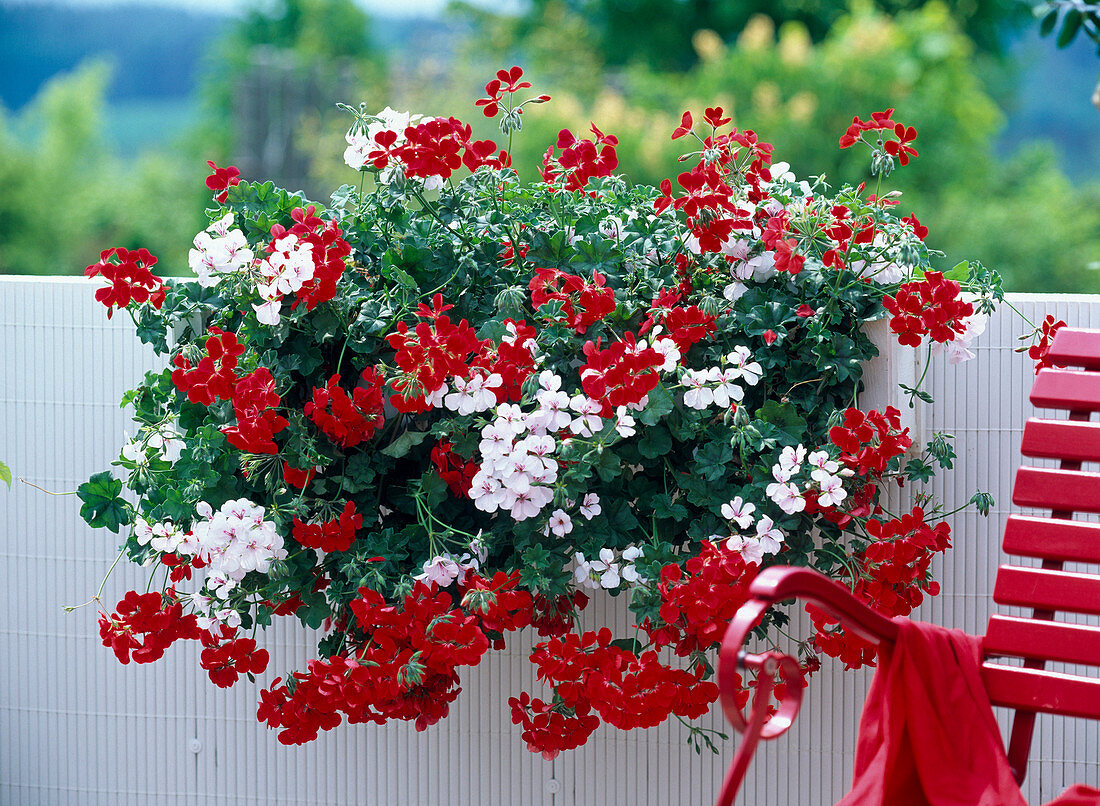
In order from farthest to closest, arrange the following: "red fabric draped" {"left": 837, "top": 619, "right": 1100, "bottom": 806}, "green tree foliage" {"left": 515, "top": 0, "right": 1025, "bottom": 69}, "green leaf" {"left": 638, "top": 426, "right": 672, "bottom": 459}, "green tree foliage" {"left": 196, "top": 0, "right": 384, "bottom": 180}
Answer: "green tree foliage" {"left": 196, "top": 0, "right": 384, "bottom": 180} < "green tree foliage" {"left": 515, "top": 0, "right": 1025, "bottom": 69} < "green leaf" {"left": 638, "top": 426, "right": 672, "bottom": 459} < "red fabric draped" {"left": 837, "top": 619, "right": 1100, "bottom": 806}

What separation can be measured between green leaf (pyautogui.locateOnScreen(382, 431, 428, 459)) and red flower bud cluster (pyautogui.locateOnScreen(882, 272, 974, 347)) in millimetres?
555

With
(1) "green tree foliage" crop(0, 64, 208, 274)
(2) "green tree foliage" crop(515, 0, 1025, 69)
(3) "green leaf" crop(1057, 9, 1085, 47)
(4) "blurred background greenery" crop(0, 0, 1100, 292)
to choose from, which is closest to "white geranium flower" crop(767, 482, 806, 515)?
(3) "green leaf" crop(1057, 9, 1085, 47)

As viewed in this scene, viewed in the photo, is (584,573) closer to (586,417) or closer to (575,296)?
(586,417)

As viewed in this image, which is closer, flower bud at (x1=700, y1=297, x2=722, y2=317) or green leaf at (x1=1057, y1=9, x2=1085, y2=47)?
flower bud at (x1=700, y1=297, x2=722, y2=317)

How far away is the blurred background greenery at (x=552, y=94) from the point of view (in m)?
6.16

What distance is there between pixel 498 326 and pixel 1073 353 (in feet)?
2.11

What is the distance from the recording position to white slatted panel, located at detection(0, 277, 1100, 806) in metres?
1.36

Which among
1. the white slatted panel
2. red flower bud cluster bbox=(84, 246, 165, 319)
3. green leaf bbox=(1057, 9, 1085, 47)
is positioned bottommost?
the white slatted panel

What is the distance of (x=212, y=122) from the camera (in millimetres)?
9766

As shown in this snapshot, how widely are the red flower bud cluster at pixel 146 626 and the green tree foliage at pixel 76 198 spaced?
6.86 metres

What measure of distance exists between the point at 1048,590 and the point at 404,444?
2.37 ft

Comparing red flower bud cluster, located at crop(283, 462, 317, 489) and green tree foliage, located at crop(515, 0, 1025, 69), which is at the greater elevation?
green tree foliage, located at crop(515, 0, 1025, 69)

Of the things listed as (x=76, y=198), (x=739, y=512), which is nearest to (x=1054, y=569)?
(x=739, y=512)

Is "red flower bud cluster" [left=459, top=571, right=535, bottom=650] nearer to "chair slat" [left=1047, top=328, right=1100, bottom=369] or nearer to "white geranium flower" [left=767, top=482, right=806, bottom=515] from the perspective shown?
"white geranium flower" [left=767, top=482, right=806, bottom=515]
